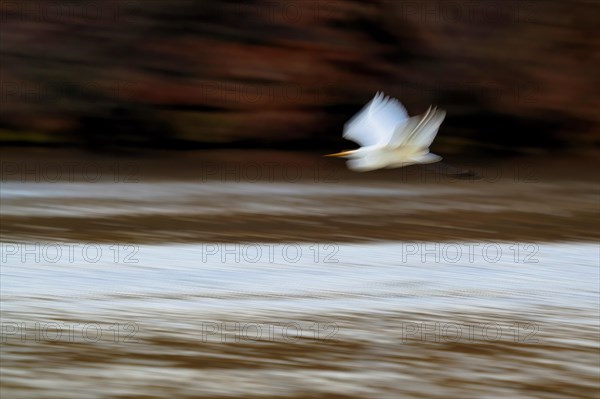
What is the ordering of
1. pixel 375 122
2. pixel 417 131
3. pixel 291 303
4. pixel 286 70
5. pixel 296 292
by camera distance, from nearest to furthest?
pixel 291 303 → pixel 296 292 → pixel 417 131 → pixel 375 122 → pixel 286 70

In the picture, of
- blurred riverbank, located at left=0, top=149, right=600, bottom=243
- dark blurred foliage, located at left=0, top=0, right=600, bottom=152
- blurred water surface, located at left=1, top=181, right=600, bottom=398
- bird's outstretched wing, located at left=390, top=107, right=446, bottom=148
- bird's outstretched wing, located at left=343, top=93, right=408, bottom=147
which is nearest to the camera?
blurred water surface, located at left=1, top=181, right=600, bottom=398

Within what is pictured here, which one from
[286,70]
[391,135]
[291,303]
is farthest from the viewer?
[286,70]

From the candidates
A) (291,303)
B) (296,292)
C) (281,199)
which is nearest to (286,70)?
(281,199)

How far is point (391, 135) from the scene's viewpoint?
7574 millimetres

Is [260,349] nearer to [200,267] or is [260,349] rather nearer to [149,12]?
[200,267]

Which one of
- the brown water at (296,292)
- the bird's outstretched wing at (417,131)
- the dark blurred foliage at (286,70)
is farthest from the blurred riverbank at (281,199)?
the bird's outstretched wing at (417,131)

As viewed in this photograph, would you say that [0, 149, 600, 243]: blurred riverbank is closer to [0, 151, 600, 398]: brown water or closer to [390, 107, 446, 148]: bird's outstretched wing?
[0, 151, 600, 398]: brown water

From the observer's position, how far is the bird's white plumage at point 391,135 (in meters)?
7.36

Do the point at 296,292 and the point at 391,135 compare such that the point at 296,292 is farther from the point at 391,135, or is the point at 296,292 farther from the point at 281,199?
the point at 281,199

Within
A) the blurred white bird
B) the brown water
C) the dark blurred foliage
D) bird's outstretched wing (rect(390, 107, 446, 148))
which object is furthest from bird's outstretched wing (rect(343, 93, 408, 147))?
the dark blurred foliage

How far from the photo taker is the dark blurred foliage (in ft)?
50.8

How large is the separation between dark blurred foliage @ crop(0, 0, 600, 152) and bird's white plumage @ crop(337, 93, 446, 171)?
23.7 feet

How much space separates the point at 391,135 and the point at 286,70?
8.32m

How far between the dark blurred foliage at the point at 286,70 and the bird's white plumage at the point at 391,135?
23.7 feet
